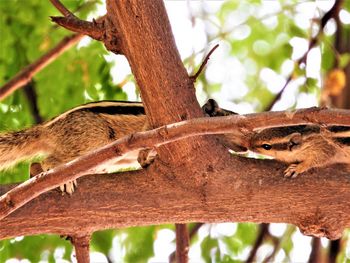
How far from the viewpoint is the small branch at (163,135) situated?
3.48 metres

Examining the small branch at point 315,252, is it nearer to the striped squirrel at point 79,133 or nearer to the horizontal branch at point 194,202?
the striped squirrel at point 79,133

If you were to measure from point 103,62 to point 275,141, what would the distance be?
65.8 inches

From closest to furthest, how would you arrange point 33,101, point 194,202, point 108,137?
point 194,202 < point 108,137 < point 33,101

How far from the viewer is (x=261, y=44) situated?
725 cm

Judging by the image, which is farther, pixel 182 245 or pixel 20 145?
pixel 20 145

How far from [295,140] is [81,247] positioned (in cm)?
170

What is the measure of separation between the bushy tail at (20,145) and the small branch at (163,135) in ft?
5.62

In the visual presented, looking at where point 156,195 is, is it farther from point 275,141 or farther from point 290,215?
point 275,141

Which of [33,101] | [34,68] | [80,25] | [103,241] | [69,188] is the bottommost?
[69,188]

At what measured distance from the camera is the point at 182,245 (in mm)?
5066

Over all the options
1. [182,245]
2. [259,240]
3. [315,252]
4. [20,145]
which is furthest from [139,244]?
[315,252]

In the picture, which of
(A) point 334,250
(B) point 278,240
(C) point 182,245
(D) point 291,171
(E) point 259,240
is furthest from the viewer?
(B) point 278,240

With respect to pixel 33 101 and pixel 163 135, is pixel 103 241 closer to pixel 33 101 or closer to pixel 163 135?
pixel 33 101

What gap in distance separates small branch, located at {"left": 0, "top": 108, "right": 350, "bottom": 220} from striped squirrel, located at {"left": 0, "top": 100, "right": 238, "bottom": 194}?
152cm
